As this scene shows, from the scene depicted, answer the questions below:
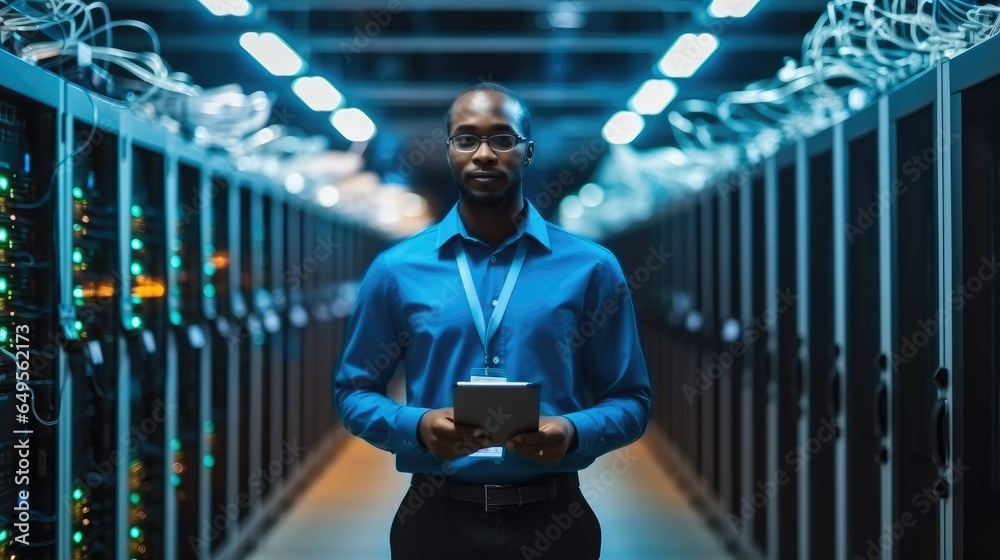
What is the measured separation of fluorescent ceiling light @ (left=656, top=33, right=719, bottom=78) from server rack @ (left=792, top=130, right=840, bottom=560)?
0.65m

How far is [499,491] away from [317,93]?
147 inches

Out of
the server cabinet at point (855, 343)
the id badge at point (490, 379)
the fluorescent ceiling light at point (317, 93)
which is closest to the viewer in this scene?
the id badge at point (490, 379)

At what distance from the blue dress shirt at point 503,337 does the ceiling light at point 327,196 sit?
5.49 m

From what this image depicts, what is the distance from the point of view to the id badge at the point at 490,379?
5.73 feet

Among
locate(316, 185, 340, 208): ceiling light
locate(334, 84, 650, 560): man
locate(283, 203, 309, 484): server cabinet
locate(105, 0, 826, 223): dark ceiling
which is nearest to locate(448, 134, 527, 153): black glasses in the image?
locate(334, 84, 650, 560): man

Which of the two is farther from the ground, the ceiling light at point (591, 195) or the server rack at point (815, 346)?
the ceiling light at point (591, 195)

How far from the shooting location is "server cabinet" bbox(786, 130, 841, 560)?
3.50 meters

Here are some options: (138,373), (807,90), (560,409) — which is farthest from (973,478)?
(138,373)

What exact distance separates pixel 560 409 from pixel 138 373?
6.61ft

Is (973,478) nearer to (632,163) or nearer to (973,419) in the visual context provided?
(973,419)

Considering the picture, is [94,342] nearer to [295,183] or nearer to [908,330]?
[908,330]

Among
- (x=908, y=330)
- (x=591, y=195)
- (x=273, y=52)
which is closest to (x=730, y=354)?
(x=908, y=330)

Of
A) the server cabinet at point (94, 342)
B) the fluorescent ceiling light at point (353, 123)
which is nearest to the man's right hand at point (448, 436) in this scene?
the server cabinet at point (94, 342)

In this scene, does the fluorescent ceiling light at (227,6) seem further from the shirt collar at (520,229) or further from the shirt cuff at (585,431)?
the shirt cuff at (585,431)
